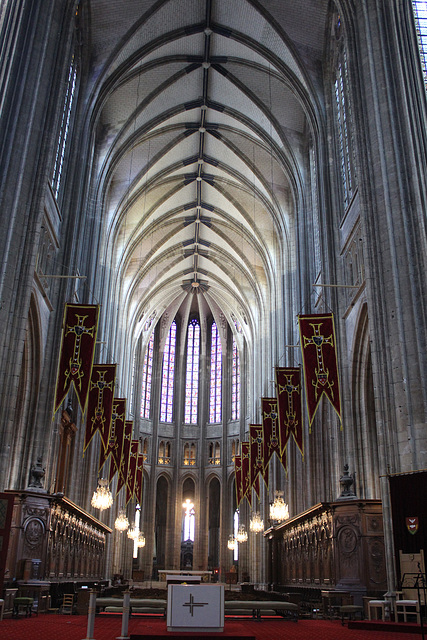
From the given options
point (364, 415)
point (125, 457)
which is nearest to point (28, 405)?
point (364, 415)

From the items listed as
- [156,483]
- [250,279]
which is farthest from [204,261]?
[156,483]

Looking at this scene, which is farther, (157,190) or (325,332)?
(157,190)

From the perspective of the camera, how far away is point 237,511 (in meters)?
45.3

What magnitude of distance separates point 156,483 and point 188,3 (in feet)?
114

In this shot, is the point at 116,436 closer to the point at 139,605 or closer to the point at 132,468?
the point at 132,468

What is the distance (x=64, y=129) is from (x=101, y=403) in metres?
10.1

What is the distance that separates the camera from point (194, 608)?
9.48m

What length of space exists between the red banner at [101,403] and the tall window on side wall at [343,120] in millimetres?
10351

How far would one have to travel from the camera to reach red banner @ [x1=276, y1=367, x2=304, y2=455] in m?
22.1

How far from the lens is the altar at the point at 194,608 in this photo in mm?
9438

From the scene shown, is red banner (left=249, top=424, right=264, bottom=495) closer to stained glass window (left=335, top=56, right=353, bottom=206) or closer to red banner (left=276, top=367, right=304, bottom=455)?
red banner (left=276, top=367, right=304, bottom=455)

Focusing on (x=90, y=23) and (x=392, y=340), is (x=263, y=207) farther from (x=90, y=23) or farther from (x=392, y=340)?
(x=392, y=340)

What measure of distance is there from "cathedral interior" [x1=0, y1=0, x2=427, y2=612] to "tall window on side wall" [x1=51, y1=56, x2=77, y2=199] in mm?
169

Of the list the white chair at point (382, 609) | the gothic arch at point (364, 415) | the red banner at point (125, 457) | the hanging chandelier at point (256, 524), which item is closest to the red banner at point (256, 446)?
the red banner at point (125, 457)
